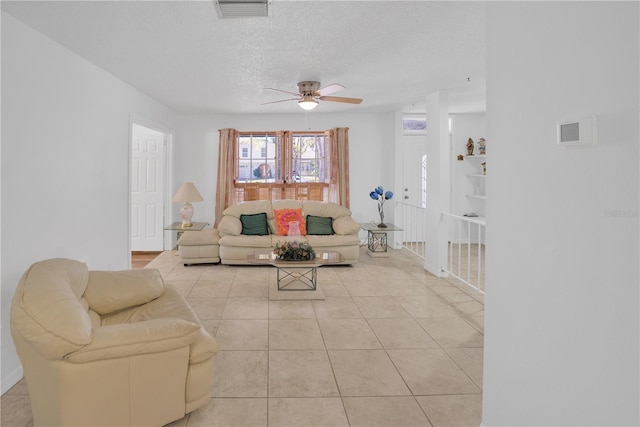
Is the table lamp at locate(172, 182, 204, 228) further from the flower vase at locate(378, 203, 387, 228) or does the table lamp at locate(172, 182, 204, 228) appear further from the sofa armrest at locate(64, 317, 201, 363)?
the sofa armrest at locate(64, 317, 201, 363)

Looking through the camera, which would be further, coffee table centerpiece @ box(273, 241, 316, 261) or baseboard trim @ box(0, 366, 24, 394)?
coffee table centerpiece @ box(273, 241, 316, 261)

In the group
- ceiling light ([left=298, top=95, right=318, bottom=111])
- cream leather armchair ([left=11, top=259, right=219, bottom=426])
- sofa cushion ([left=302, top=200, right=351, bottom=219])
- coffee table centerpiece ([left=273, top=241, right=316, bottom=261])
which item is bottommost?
cream leather armchair ([left=11, top=259, right=219, bottom=426])

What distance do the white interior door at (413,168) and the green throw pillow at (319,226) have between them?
1.80m

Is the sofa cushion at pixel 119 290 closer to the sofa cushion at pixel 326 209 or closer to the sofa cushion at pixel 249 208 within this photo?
the sofa cushion at pixel 249 208

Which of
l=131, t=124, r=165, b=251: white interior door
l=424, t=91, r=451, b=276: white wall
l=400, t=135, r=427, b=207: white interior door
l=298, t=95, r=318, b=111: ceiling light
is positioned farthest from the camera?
l=400, t=135, r=427, b=207: white interior door

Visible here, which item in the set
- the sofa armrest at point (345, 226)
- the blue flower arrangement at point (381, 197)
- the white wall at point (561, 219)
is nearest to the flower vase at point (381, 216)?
the blue flower arrangement at point (381, 197)

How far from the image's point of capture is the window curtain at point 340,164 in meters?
7.14

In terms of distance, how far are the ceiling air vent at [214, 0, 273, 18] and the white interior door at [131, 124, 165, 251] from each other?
4.65m

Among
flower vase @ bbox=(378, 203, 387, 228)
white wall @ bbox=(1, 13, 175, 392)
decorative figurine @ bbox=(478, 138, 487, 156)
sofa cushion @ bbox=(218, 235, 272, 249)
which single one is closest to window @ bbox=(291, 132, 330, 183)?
flower vase @ bbox=(378, 203, 387, 228)

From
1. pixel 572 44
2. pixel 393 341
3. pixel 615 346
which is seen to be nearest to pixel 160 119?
pixel 393 341

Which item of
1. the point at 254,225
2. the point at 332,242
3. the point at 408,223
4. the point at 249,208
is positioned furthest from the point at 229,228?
the point at 408,223

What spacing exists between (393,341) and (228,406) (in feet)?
4.89

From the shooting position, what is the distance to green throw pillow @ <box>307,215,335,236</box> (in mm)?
6402

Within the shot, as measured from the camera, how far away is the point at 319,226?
6.44 m
